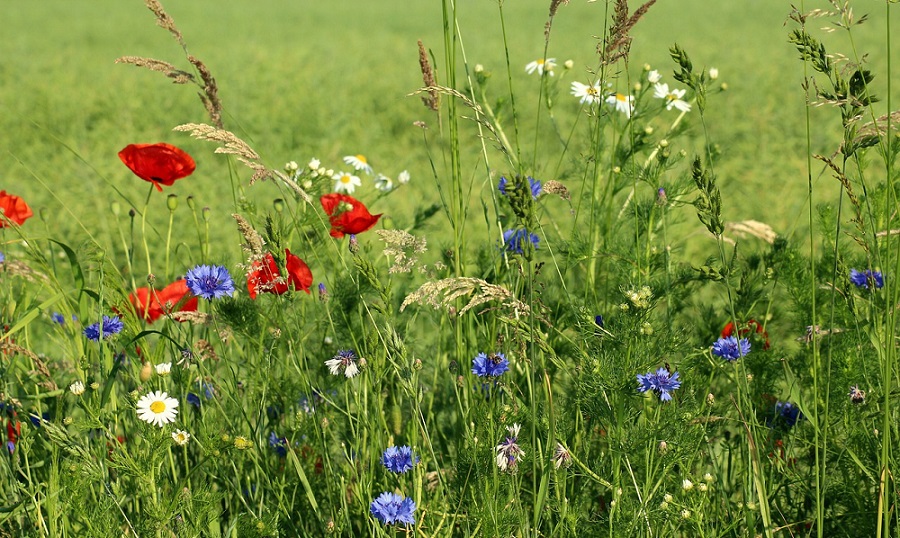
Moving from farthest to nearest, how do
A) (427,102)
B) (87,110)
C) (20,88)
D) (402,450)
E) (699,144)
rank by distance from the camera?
(20,88) < (87,110) < (699,144) < (427,102) < (402,450)

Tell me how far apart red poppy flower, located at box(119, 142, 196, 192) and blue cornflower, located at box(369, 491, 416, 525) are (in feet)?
2.64

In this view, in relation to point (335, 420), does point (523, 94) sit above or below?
above

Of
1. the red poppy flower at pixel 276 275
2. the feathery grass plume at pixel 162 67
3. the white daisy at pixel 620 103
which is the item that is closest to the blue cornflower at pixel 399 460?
the red poppy flower at pixel 276 275

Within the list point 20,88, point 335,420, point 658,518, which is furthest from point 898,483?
point 20,88

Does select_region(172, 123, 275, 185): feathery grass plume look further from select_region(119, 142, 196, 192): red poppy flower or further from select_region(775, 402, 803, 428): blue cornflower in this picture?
select_region(775, 402, 803, 428): blue cornflower

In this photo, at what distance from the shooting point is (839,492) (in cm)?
142

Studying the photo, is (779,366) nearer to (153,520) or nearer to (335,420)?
(335,420)

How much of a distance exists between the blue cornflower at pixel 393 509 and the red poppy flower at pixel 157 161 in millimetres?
803

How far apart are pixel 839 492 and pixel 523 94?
5715 mm

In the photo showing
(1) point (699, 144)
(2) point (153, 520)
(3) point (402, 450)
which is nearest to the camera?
(2) point (153, 520)

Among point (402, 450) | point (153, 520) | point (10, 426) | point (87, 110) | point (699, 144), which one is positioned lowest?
point (153, 520)

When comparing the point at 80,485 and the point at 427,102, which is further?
the point at 427,102

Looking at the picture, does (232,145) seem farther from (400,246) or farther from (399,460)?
(399,460)

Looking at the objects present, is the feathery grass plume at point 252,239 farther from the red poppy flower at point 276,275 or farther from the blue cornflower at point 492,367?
the blue cornflower at point 492,367
